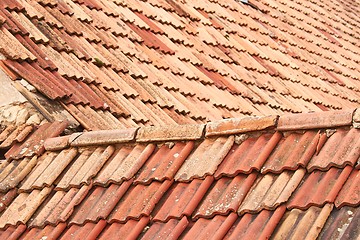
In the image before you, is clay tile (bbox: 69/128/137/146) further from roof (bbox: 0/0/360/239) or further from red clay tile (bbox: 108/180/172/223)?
red clay tile (bbox: 108/180/172/223)

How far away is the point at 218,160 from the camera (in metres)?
3.90

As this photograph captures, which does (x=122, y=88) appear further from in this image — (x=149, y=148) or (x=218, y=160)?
(x=218, y=160)

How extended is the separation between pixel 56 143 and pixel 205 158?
1.23 meters

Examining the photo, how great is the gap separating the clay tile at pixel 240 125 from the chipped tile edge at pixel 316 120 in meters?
0.07

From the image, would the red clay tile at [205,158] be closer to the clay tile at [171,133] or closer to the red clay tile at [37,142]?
the clay tile at [171,133]

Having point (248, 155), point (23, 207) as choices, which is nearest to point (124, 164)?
point (23, 207)

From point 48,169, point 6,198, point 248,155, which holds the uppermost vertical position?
point 248,155

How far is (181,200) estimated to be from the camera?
12.4 feet

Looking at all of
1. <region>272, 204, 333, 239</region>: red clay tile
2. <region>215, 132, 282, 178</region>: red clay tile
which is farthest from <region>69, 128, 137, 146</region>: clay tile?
<region>272, 204, 333, 239</region>: red clay tile

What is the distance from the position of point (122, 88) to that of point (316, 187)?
10.0 ft

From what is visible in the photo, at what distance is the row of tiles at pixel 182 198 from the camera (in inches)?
131

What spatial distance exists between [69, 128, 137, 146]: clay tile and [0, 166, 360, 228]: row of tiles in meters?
0.37

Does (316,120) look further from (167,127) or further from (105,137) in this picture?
(105,137)

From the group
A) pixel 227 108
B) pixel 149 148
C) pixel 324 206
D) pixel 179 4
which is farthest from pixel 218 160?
pixel 179 4
